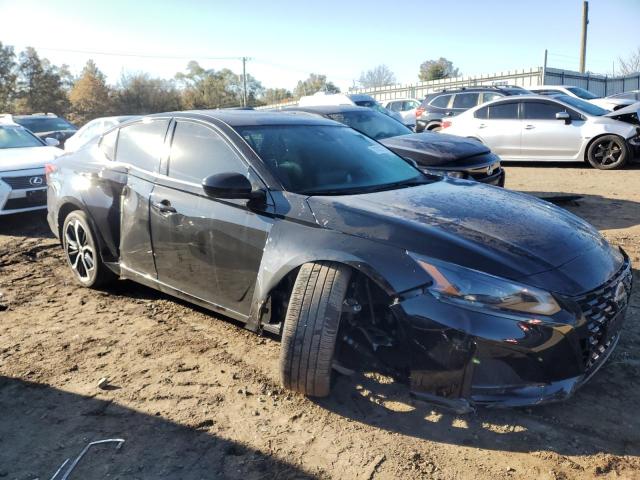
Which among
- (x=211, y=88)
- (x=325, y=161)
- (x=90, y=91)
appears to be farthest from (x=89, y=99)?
(x=325, y=161)

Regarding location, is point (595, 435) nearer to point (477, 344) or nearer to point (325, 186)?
point (477, 344)

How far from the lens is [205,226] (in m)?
3.60

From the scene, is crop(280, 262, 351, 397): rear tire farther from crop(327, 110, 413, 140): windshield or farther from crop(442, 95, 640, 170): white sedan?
crop(442, 95, 640, 170): white sedan

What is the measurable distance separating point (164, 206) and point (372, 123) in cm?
531

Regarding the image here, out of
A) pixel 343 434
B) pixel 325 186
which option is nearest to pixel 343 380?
pixel 343 434

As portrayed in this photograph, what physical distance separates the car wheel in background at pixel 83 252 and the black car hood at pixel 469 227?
2.35 meters

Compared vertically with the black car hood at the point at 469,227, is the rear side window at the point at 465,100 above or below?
above

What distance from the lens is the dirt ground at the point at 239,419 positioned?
97.7 inches

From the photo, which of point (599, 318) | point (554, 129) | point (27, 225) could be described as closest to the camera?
point (599, 318)

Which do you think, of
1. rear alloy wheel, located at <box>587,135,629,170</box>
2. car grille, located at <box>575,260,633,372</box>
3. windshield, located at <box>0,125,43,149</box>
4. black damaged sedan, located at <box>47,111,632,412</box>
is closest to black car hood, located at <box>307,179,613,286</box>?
black damaged sedan, located at <box>47,111,632,412</box>

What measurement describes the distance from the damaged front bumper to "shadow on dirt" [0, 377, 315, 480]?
2.55 feet

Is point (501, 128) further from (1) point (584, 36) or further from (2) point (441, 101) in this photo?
(1) point (584, 36)

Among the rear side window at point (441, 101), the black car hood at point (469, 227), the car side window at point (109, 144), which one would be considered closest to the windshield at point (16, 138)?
the car side window at point (109, 144)

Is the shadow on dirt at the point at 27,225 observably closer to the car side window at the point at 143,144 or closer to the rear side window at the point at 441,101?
the car side window at the point at 143,144
